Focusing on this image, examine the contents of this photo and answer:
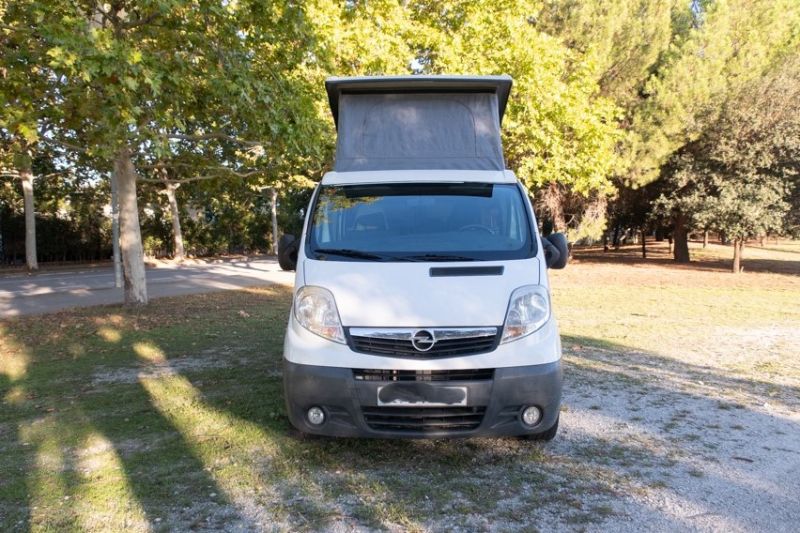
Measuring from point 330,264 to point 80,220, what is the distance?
99.9 feet

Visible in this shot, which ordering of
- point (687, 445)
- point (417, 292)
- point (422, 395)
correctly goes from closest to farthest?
point (422, 395) < point (417, 292) < point (687, 445)

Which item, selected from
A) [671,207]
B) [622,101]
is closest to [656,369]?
[671,207]

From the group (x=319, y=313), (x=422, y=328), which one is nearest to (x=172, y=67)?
(x=319, y=313)

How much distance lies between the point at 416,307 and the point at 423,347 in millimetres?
256

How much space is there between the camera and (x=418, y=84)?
5.43 m

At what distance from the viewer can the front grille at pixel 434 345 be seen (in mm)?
3734

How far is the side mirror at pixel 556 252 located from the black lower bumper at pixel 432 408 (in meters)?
1.12

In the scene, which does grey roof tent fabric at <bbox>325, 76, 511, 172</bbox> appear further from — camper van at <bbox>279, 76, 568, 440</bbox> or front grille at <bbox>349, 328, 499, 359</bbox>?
front grille at <bbox>349, 328, 499, 359</bbox>

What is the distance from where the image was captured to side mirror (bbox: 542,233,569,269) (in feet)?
15.5

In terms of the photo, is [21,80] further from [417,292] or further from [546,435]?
[546,435]

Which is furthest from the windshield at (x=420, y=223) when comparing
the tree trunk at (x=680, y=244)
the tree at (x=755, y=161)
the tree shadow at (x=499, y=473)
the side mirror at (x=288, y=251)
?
the tree trunk at (x=680, y=244)

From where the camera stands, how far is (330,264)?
4117mm

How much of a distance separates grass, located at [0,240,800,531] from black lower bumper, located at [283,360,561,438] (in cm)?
34

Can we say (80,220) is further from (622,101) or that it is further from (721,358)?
(721,358)
